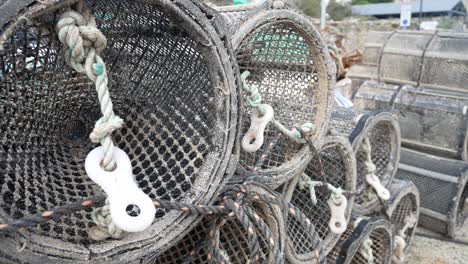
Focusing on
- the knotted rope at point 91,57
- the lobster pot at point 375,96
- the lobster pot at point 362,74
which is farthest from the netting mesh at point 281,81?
the lobster pot at point 362,74

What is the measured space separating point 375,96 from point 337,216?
1.22 meters

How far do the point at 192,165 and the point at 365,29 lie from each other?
7.67 meters

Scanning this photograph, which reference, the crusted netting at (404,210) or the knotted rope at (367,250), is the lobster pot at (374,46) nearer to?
the crusted netting at (404,210)

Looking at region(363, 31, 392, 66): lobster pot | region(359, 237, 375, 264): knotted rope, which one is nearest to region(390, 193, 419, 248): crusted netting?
region(359, 237, 375, 264): knotted rope

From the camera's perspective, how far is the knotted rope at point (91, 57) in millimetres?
529

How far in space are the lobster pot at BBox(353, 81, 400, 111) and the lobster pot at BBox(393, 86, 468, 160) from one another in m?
0.04

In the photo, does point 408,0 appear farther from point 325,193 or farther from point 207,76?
point 207,76

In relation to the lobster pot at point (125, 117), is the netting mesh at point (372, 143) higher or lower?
lower

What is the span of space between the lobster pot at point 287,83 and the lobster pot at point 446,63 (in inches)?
61.7

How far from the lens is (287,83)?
1.17m

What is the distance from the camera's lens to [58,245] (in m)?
0.58

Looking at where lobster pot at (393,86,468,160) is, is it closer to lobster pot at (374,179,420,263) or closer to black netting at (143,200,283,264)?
lobster pot at (374,179,420,263)

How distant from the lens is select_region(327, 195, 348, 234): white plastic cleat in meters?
1.19

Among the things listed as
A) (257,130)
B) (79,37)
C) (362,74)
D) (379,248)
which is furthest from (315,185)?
(362,74)
